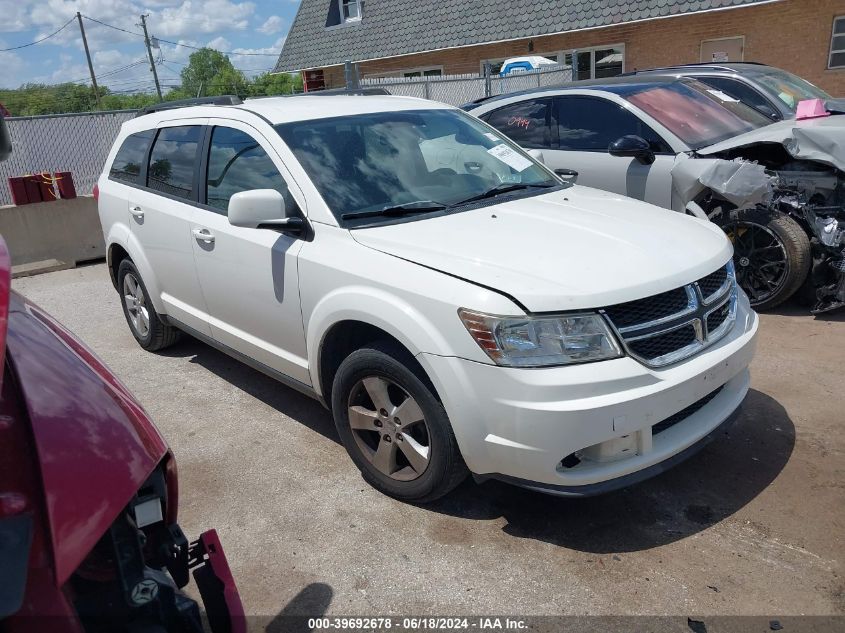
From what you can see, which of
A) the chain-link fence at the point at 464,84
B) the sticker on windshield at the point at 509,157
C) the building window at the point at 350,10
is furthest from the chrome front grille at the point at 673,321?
the building window at the point at 350,10

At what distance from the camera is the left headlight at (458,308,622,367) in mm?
2742

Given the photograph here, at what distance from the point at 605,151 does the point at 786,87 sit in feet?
11.1

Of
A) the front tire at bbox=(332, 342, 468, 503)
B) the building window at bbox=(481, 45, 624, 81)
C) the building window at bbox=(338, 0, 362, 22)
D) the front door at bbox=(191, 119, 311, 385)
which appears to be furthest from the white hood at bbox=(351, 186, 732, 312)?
the building window at bbox=(338, 0, 362, 22)

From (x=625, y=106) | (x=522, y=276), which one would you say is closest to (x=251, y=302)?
(x=522, y=276)

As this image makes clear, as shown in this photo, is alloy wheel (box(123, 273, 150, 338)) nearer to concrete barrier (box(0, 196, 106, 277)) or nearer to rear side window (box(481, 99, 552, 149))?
rear side window (box(481, 99, 552, 149))

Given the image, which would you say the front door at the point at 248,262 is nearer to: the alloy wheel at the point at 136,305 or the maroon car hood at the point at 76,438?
the alloy wheel at the point at 136,305

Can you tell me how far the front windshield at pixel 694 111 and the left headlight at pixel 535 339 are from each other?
3780 mm

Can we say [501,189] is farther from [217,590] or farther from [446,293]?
[217,590]

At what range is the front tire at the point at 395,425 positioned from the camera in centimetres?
303

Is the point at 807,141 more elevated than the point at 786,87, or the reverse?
the point at 786,87

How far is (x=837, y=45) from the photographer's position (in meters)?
15.5

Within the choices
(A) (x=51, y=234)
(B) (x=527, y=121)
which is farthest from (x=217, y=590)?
(A) (x=51, y=234)

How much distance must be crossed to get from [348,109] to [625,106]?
10.0ft

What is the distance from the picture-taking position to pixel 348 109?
4.15 m
